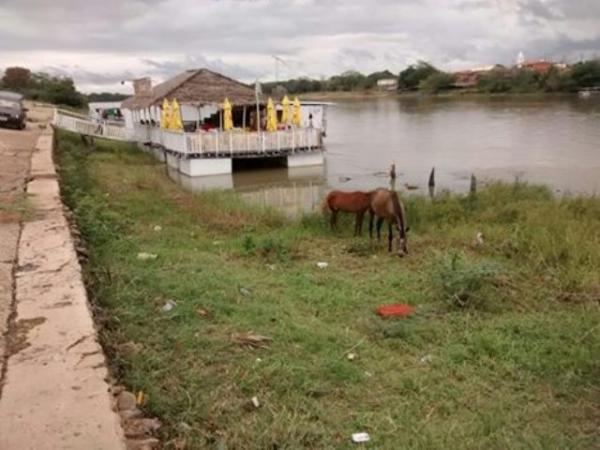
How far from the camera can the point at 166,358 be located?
4621 millimetres

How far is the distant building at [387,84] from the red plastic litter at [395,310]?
123451mm

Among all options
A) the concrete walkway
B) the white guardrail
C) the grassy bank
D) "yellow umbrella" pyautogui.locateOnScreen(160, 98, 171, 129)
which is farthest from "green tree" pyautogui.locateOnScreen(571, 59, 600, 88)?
the concrete walkway

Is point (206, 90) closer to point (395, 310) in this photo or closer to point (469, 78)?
point (395, 310)

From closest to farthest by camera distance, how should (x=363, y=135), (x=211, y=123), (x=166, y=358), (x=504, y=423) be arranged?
1. (x=504, y=423)
2. (x=166, y=358)
3. (x=211, y=123)
4. (x=363, y=135)

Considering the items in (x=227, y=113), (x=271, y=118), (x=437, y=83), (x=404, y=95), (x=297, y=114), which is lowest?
(x=271, y=118)

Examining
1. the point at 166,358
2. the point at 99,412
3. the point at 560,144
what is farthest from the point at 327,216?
the point at 560,144

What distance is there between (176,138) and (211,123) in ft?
15.5

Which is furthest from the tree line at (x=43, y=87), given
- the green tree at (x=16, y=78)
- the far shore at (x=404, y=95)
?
the far shore at (x=404, y=95)

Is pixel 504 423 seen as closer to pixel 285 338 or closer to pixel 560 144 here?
pixel 285 338

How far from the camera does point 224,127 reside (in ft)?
82.9

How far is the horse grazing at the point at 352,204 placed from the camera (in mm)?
10648

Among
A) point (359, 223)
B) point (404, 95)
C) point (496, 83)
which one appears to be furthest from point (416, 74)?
point (359, 223)

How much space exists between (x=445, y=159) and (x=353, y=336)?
2505 cm

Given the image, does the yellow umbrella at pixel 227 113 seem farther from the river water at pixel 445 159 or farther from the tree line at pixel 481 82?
the tree line at pixel 481 82
